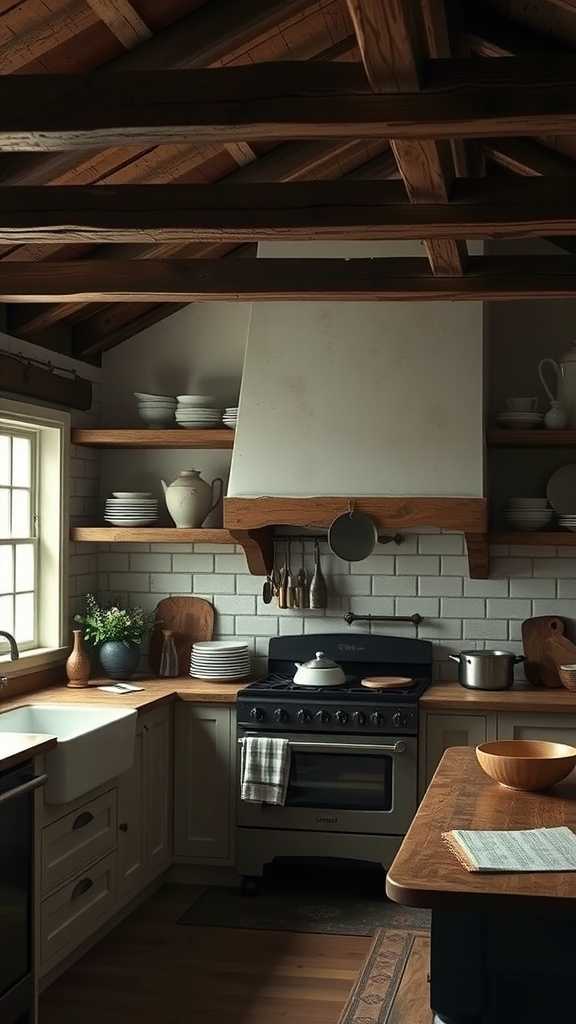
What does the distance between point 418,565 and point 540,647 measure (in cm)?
75

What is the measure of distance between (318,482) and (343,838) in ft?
5.60

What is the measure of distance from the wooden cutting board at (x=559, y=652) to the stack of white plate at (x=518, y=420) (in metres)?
1.09

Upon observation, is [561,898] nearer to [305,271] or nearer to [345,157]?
[305,271]

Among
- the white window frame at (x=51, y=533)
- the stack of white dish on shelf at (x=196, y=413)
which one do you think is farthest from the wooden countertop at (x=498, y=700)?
the white window frame at (x=51, y=533)

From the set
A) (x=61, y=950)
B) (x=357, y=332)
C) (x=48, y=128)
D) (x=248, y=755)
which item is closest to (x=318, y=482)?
(x=357, y=332)

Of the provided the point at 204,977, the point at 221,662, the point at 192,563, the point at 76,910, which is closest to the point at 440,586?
the point at 221,662

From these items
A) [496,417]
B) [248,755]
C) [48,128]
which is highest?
[48,128]

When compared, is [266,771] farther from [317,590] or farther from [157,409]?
[157,409]

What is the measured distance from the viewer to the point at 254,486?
609 centimetres

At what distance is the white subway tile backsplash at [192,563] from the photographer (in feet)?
22.2

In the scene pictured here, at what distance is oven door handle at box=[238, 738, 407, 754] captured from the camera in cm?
580

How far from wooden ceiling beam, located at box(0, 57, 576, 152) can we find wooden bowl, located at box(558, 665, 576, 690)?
3548mm

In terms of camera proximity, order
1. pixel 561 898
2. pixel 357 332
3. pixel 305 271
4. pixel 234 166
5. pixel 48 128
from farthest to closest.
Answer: pixel 357 332 < pixel 234 166 < pixel 305 271 < pixel 48 128 < pixel 561 898

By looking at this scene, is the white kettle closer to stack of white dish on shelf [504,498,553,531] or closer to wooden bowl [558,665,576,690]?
stack of white dish on shelf [504,498,553,531]
